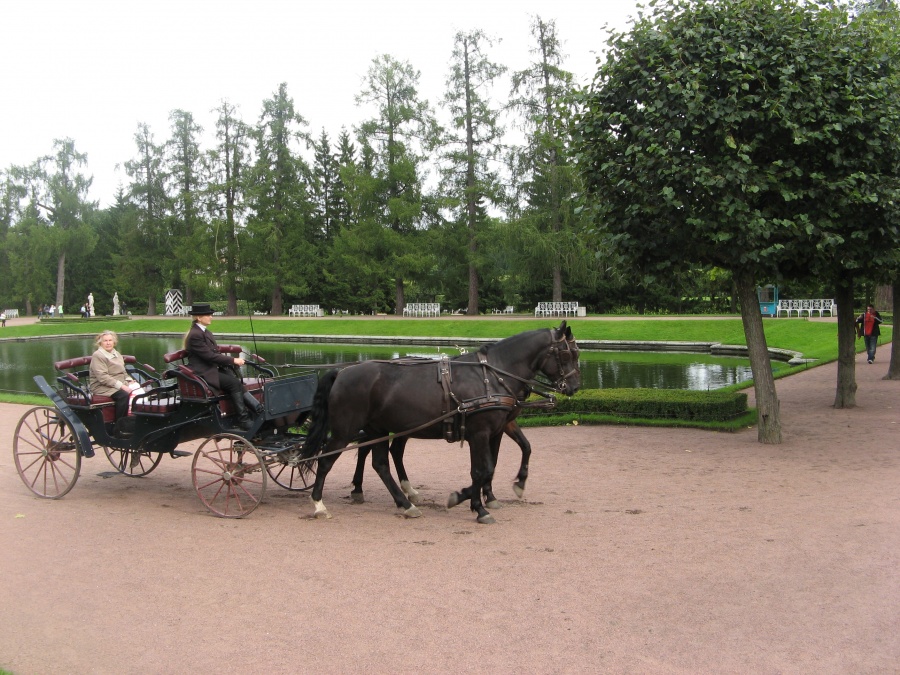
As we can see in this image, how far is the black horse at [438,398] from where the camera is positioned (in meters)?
7.27

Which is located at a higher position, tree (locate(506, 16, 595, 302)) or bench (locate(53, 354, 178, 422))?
tree (locate(506, 16, 595, 302))

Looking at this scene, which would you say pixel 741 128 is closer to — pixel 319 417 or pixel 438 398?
pixel 438 398

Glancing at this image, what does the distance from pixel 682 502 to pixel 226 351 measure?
5350 mm

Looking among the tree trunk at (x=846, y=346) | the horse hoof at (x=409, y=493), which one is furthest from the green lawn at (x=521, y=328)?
the horse hoof at (x=409, y=493)

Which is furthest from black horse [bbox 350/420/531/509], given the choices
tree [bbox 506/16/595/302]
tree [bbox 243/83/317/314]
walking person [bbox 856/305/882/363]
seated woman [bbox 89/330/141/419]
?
tree [bbox 243/83/317/314]

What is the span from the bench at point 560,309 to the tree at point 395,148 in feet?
29.7

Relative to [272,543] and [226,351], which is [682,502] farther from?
[226,351]

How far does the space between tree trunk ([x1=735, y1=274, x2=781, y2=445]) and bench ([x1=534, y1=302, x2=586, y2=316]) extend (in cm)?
3171

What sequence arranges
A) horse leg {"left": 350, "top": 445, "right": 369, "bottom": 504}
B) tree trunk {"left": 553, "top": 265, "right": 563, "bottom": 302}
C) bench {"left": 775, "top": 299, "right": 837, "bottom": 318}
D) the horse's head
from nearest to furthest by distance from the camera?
the horse's head < horse leg {"left": 350, "top": 445, "right": 369, "bottom": 504} < bench {"left": 775, "top": 299, "right": 837, "bottom": 318} < tree trunk {"left": 553, "top": 265, "right": 563, "bottom": 302}

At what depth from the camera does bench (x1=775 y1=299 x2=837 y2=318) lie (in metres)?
36.7

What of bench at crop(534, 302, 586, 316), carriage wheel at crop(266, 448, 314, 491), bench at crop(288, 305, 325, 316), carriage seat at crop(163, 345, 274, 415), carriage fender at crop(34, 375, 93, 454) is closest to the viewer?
carriage seat at crop(163, 345, 274, 415)

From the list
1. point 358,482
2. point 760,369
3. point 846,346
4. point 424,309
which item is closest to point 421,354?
point 846,346

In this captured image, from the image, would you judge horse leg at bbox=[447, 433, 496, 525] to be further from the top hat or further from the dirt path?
the top hat

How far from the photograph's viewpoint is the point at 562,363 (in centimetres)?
752
